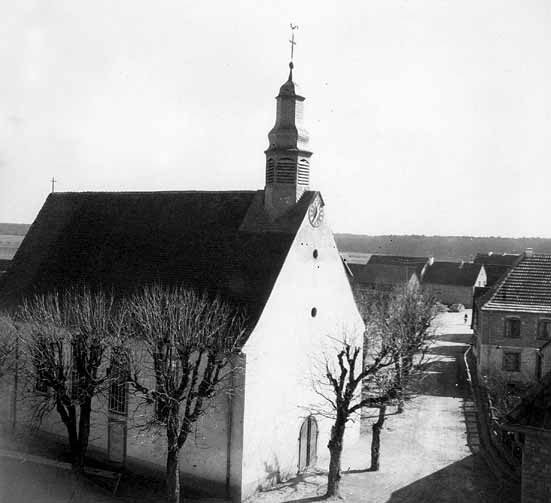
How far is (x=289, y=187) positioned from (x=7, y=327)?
14533 millimetres

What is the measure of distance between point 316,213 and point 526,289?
2383 cm

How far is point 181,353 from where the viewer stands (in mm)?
21000

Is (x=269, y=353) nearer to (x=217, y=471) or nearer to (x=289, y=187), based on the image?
(x=217, y=471)

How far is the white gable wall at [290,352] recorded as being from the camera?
892 inches

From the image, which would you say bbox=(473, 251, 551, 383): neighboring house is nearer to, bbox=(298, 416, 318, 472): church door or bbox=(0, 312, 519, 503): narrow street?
bbox=(0, 312, 519, 503): narrow street

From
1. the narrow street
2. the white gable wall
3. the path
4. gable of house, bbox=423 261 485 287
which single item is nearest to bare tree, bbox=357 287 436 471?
the path

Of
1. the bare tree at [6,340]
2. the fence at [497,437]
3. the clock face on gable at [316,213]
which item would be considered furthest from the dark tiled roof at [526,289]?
the bare tree at [6,340]

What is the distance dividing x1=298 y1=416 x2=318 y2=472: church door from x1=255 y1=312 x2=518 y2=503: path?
109 cm

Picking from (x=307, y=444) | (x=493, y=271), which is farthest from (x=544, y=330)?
(x=493, y=271)

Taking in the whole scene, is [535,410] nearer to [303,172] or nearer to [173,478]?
[173,478]

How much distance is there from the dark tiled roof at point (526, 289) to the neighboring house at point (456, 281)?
49147 millimetres

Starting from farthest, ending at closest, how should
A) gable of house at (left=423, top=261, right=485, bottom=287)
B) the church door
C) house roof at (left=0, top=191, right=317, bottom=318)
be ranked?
1. gable of house at (left=423, top=261, right=485, bottom=287)
2. the church door
3. house roof at (left=0, top=191, right=317, bottom=318)

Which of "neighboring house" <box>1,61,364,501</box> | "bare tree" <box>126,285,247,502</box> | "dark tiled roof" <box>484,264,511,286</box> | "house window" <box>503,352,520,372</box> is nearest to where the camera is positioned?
"bare tree" <box>126,285,247,502</box>

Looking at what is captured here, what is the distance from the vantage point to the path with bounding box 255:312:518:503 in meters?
23.5
